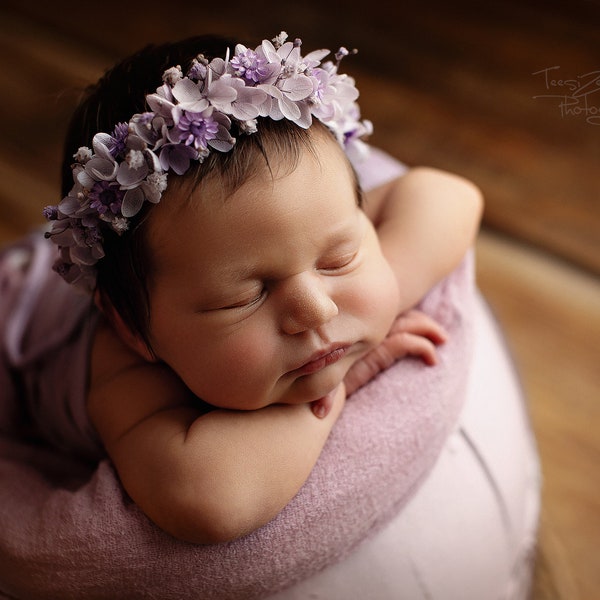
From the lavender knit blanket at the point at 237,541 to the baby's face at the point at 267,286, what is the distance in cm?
11

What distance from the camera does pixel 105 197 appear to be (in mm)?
688

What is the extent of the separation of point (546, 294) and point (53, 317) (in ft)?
3.15

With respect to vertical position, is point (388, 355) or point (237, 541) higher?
point (388, 355)

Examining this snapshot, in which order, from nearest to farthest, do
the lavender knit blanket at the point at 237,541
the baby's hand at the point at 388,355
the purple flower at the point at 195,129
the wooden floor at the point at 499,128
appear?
1. the purple flower at the point at 195,129
2. the lavender knit blanket at the point at 237,541
3. the baby's hand at the point at 388,355
4. the wooden floor at the point at 499,128

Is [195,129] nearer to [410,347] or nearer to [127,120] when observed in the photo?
[127,120]

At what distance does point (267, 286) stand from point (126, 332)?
0.20m

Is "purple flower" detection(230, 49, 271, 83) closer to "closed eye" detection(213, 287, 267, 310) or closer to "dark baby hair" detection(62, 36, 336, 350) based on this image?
"dark baby hair" detection(62, 36, 336, 350)

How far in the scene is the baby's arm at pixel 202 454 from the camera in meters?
0.71

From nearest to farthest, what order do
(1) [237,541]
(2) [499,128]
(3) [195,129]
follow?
(3) [195,129]
(1) [237,541]
(2) [499,128]

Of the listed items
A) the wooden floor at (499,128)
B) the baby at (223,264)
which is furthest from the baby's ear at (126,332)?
the wooden floor at (499,128)

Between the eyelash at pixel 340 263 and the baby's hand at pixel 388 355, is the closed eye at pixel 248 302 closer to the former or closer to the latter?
the eyelash at pixel 340 263

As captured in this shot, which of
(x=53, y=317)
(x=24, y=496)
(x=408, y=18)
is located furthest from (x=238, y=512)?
(x=408, y=18)

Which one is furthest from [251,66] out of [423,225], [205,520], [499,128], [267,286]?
[499,128]

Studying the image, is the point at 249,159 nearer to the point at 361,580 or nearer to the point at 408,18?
the point at 361,580
